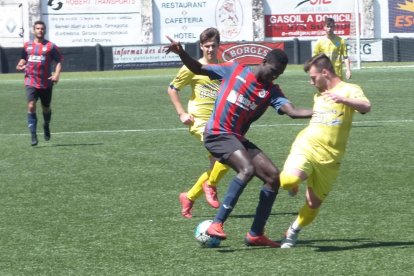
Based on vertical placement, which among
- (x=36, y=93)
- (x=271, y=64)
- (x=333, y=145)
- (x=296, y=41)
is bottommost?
(x=296, y=41)

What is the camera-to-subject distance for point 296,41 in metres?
45.0

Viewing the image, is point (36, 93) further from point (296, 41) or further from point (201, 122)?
point (296, 41)

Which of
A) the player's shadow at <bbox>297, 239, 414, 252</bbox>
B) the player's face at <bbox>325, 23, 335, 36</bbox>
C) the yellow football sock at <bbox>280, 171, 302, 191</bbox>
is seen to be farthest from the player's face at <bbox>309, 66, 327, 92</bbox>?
the player's face at <bbox>325, 23, 335, 36</bbox>

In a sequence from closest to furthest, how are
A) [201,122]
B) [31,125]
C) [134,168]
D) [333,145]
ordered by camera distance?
[333,145]
[201,122]
[134,168]
[31,125]

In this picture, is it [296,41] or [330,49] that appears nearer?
[330,49]

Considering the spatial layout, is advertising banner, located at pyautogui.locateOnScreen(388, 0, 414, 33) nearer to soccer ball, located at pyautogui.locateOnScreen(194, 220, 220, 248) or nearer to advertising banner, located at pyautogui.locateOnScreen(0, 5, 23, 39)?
advertising banner, located at pyautogui.locateOnScreen(0, 5, 23, 39)

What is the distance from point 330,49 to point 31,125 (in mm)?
5778

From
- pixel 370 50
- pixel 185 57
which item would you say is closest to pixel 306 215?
pixel 185 57

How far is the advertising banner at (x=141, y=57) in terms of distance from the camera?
145 ft

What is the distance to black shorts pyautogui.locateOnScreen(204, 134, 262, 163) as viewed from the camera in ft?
30.1

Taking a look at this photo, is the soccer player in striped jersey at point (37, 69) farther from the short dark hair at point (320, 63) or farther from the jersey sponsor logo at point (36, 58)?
the short dark hair at point (320, 63)

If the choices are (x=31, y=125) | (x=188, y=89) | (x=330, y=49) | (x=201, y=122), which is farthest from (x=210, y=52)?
(x=188, y=89)

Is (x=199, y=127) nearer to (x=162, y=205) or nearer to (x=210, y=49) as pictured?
(x=162, y=205)

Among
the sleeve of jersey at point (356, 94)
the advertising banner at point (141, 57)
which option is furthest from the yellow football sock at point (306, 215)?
the advertising banner at point (141, 57)
